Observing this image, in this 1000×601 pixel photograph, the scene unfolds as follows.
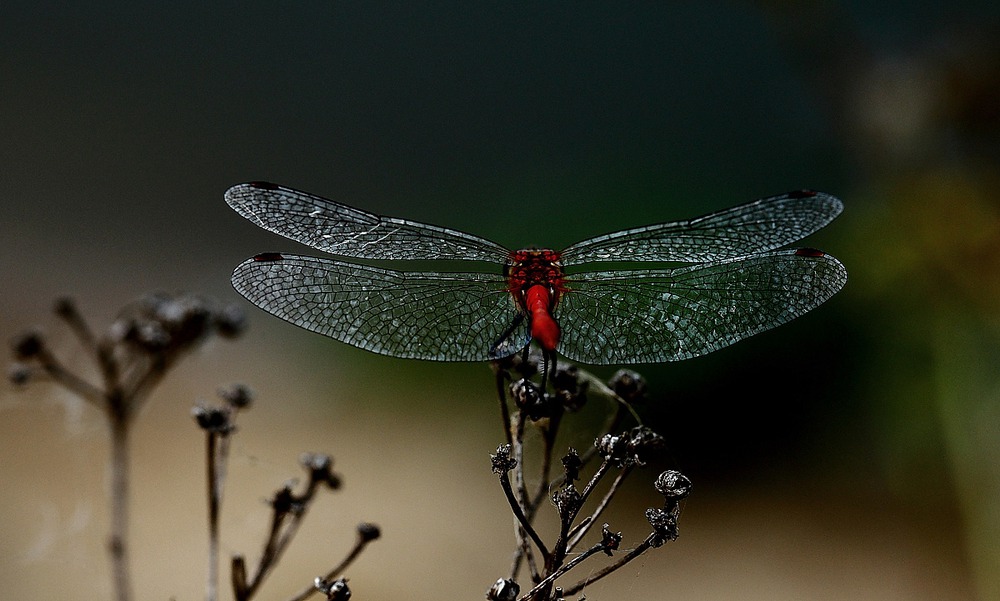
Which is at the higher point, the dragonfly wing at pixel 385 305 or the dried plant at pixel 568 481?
the dragonfly wing at pixel 385 305

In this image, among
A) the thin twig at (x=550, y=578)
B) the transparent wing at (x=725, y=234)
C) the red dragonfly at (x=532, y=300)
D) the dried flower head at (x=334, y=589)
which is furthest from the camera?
the transparent wing at (x=725, y=234)

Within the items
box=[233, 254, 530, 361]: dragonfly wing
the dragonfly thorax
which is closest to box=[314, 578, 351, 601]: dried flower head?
box=[233, 254, 530, 361]: dragonfly wing

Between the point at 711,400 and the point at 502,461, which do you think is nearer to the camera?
the point at 502,461

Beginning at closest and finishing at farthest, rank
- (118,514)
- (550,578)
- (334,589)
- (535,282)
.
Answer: (550,578), (334,589), (118,514), (535,282)

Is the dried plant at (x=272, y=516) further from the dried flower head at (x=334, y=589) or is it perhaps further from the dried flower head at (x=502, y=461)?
the dried flower head at (x=502, y=461)

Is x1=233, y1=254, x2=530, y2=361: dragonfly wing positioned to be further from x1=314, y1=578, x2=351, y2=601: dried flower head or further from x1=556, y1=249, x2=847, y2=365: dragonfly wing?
x1=314, y1=578, x2=351, y2=601: dried flower head

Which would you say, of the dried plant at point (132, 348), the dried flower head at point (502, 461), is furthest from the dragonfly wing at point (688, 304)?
the dried plant at point (132, 348)

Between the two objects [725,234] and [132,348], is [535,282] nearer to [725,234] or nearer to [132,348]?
[725,234]

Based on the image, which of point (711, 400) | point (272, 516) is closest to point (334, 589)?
point (272, 516)

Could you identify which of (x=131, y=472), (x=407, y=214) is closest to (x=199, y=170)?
(x=407, y=214)
